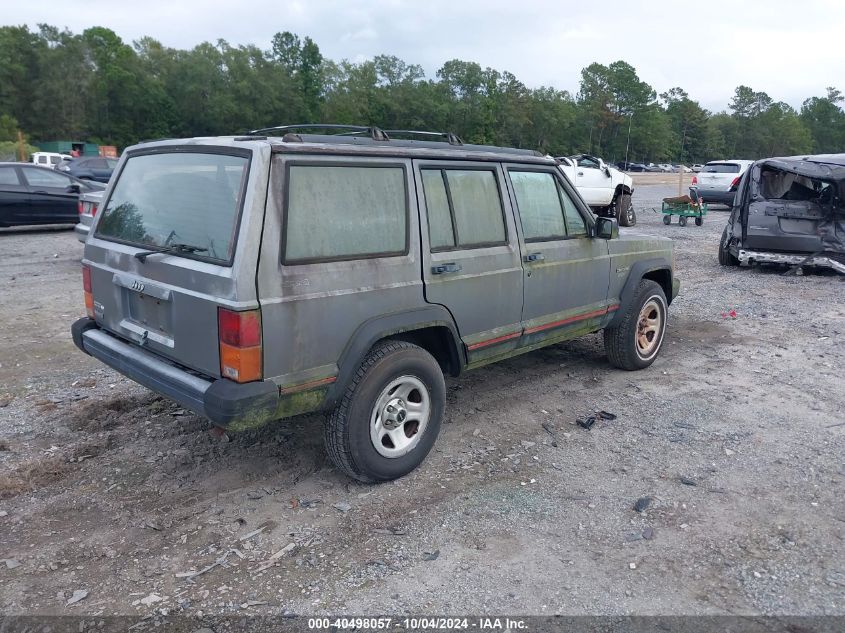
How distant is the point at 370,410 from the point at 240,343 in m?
0.89

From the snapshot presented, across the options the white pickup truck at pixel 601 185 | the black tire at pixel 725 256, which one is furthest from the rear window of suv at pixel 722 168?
the black tire at pixel 725 256

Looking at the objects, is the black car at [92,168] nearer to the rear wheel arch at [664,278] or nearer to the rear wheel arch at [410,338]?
the rear wheel arch at [664,278]

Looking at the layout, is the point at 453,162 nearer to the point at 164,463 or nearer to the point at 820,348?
the point at 164,463

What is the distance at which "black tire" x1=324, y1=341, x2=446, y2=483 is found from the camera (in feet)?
12.0

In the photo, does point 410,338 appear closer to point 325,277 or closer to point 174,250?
point 325,277

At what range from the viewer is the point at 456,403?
17.2ft

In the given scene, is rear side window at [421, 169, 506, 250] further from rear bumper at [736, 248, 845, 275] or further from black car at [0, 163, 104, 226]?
black car at [0, 163, 104, 226]

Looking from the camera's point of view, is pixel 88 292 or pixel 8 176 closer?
pixel 88 292

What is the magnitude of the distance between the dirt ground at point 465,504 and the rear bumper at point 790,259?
Answer: 17.6ft

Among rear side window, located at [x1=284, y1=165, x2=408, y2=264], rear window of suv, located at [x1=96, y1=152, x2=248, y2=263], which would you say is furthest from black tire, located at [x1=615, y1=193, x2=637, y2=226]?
rear window of suv, located at [x1=96, y1=152, x2=248, y2=263]

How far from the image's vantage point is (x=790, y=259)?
1092 cm

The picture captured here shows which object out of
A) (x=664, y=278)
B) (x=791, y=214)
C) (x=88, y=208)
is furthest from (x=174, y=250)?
(x=791, y=214)

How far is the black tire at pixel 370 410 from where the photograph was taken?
367 cm

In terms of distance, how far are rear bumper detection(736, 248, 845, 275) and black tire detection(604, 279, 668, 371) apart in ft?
19.9
